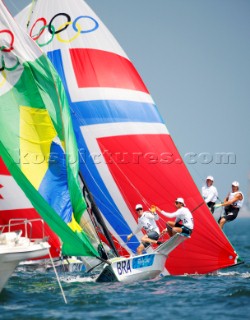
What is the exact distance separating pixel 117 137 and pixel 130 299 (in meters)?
8.03

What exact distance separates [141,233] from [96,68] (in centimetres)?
568

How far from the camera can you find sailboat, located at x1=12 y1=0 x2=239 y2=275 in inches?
948

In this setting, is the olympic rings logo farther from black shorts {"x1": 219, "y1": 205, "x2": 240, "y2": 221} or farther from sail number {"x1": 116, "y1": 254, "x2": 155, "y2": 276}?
sail number {"x1": 116, "y1": 254, "x2": 155, "y2": 276}

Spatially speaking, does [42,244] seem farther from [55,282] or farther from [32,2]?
[32,2]

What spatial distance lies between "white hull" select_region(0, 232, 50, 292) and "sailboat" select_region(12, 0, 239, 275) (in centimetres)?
773

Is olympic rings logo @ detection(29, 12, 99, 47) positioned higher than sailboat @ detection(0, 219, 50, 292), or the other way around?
olympic rings logo @ detection(29, 12, 99, 47)

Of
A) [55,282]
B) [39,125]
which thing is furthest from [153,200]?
[39,125]

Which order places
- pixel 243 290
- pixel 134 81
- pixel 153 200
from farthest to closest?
pixel 134 81 < pixel 153 200 < pixel 243 290

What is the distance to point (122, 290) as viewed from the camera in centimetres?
1930

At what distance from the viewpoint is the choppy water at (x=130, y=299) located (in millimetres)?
15898

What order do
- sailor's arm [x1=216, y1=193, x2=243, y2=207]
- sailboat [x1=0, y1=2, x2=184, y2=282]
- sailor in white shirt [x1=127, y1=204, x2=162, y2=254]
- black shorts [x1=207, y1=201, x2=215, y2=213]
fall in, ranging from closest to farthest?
1. sailboat [x1=0, y1=2, x2=184, y2=282]
2. sailor in white shirt [x1=127, y1=204, x2=162, y2=254]
3. sailor's arm [x1=216, y1=193, x2=243, y2=207]
4. black shorts [x1=207, y1=201, x2=215, y2=213]

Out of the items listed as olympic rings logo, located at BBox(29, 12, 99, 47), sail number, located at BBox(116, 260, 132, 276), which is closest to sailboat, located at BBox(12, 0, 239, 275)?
olympic rings logo, located at BBox(29, 12, 99, 47)

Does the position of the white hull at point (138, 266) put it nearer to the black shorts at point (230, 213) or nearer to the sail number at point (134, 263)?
the sail number at point (134, 263)

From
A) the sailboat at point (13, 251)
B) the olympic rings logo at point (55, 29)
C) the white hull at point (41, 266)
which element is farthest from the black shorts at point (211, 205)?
the sailboat at point (13, 251)
